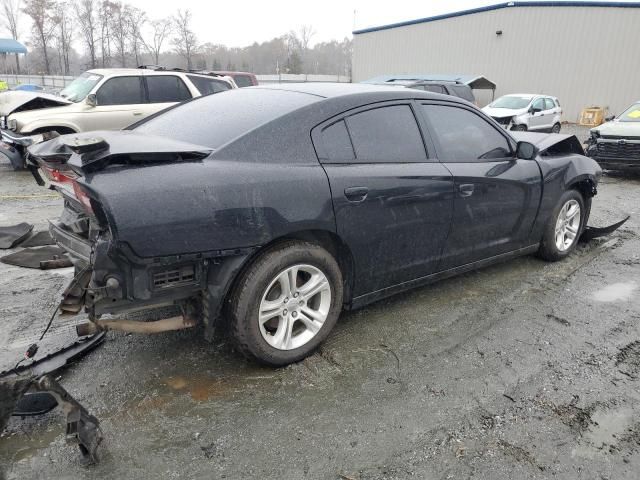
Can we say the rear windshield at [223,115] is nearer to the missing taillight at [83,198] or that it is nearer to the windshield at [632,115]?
the missing taillight at [83,198]

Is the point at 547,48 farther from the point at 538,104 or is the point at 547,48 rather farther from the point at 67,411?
the point at 67,411

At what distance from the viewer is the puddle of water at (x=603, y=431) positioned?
238 cm

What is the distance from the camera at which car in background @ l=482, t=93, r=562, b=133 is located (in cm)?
1656

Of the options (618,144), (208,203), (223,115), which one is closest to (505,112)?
(618,144)

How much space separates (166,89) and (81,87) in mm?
1568

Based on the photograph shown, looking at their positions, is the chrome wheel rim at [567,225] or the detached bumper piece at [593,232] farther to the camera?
the detached bumper piece at [593,232]

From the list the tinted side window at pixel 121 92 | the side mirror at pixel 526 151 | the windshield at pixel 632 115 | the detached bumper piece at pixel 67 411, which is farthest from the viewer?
the windshield at pixel 632 115

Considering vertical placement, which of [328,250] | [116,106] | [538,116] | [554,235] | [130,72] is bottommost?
[554,235]

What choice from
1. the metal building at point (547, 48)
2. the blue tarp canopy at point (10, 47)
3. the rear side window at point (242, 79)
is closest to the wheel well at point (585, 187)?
the rear side window at point (242, 79)

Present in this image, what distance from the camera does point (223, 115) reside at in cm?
322

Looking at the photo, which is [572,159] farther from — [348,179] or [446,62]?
[446,62]

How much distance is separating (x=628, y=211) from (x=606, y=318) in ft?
14.1

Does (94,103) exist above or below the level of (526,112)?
above

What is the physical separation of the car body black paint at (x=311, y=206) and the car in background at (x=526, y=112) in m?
13.5
